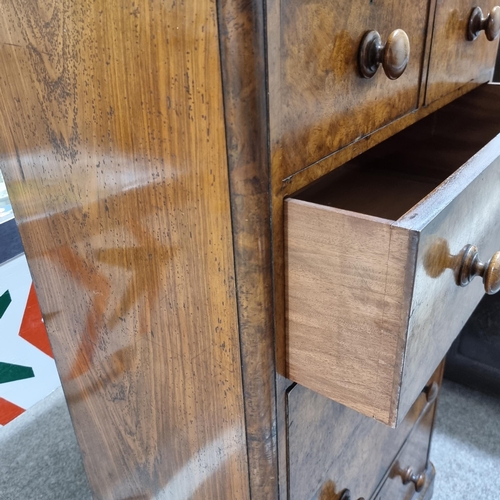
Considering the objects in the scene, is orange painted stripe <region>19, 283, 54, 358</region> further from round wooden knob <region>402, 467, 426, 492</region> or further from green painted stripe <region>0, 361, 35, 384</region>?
round wooden knob <region>402, 467, 426, 492</region>

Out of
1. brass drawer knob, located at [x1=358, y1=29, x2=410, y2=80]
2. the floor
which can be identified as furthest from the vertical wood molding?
the floor

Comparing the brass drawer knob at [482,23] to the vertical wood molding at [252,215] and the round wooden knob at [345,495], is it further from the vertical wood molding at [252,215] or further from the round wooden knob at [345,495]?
the round wooden knob at [345,495]

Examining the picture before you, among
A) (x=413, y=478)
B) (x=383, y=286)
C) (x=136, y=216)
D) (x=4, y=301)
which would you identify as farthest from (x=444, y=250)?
(x=4, y=301)

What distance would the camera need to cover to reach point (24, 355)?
3.75ft

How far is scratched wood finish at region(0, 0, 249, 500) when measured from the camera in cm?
36

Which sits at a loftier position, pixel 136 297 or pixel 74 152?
pixel 74 152

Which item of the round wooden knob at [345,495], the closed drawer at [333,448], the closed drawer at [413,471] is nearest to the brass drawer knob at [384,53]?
the closed drawer at [333,448]

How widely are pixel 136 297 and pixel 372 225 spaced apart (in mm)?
239

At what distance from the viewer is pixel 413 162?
0.63 m

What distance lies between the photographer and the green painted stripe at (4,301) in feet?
3.44

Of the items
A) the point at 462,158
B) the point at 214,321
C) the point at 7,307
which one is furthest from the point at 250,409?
the point at 7,307

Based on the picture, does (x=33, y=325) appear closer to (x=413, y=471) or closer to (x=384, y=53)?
(x=413, y=471)

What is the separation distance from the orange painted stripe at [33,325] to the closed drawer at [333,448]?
0.70 meters

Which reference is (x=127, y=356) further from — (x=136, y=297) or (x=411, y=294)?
(x=411, y=294)
